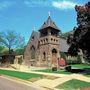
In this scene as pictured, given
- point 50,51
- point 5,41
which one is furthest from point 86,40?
point 5,41

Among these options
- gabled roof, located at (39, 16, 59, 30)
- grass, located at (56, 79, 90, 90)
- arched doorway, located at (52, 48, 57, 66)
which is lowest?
grass, located at (56, 79, 90, 90)

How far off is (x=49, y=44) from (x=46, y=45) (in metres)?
1.10

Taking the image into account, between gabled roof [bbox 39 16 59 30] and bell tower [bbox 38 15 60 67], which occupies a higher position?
gabled roof [bbox 39 16 59 30]

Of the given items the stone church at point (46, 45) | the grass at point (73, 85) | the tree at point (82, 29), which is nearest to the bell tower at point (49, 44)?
the stone church at point (46, 45)

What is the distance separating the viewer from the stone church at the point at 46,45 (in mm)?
54156

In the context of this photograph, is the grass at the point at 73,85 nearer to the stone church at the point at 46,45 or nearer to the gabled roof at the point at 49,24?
the stone church at the point at 46,45

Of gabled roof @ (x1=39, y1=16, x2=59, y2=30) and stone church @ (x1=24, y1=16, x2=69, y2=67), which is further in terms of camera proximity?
gabled roof @ (x1=39, y1=16, x2=59, y2=30)

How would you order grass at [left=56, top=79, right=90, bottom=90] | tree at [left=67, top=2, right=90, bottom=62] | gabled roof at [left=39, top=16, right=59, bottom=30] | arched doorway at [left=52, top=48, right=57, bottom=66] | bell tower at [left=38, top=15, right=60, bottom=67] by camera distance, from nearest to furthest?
1. grass at [left=56, top=79, right=90, bottom=90]
2. tree at [left=67, top=2, right=90, bottom=62]
3. bell tower at [left=38, top=15, right=60, bottom=67]
4. gabled roof at [left=39, top=16, right=59, bottom=30]
5. arched doorway at [left=52, top=48, right=57, bottom=66]

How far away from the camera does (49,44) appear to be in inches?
2125

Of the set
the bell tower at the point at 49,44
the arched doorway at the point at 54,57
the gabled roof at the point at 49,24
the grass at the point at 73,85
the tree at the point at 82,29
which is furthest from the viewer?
the arched doorway at the point at 54,57

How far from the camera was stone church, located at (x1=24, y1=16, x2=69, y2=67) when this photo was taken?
54.2m

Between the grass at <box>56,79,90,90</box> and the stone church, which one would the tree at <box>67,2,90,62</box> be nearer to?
the grass at <box>56,79,90,90</box>

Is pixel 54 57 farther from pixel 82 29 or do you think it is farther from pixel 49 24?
pixel 82 29

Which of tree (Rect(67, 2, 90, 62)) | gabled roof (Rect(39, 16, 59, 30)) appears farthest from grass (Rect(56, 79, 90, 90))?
gabled roof (Rect(39, 16, 59, 30))
